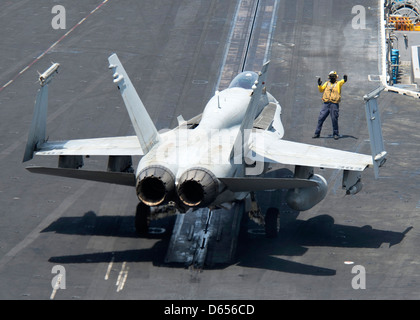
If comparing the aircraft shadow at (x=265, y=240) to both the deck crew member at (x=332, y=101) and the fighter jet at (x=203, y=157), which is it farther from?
the deck crew member at (x=332, y=101)

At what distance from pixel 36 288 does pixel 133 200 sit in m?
7.11

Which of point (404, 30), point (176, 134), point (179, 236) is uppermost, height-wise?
point (176, 134)

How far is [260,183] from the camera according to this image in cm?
2553

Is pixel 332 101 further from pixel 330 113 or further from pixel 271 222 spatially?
pixel 271 222

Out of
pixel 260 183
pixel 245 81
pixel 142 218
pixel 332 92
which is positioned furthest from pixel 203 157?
pixel 332 92

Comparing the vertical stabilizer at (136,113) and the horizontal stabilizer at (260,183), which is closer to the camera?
the horizontal stabilizer at (260,183)

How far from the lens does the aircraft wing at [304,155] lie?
28.0 m

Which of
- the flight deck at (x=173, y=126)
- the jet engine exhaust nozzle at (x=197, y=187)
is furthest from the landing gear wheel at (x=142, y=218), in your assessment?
the jet engine exhaust nozzle at (x=197, y=187)

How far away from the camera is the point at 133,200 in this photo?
3175 centimetres

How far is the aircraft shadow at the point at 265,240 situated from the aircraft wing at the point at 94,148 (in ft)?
7.87

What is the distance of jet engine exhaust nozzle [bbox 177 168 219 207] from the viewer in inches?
987

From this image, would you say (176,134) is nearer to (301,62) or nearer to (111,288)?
(111,288)

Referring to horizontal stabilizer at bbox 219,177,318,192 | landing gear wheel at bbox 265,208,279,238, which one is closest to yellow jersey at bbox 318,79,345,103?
landing gear wheel at bbox 265,208,279,238
